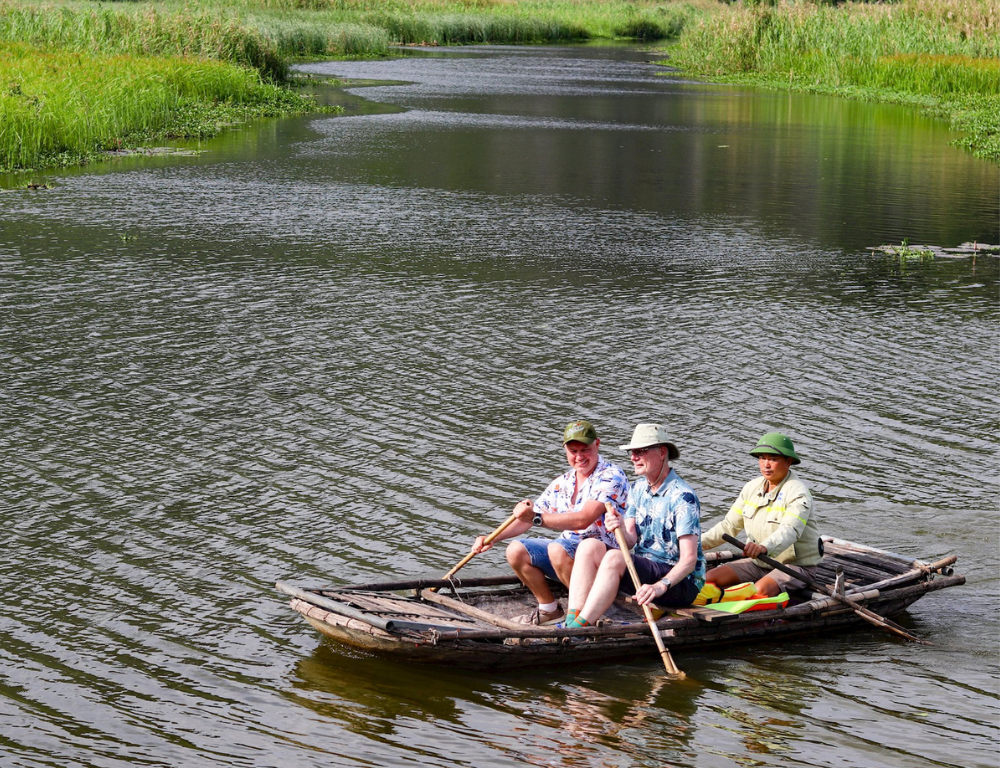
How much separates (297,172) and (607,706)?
68.5 feet

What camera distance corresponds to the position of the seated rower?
296 inches

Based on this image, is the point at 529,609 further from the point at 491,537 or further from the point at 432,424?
the point at 432,424

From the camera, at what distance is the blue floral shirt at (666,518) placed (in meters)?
7.63

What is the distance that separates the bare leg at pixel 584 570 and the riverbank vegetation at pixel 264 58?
69.5 ft

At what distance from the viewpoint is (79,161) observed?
87.7ft

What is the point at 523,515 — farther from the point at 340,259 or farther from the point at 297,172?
the point at 297,172

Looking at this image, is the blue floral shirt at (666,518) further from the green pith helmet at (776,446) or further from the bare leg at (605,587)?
the green pith helmet at (776,446)

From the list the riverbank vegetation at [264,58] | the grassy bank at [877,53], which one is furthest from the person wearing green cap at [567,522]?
the grassy bank at [877,53]

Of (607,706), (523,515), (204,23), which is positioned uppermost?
(204,23)

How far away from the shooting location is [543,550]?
7871mm

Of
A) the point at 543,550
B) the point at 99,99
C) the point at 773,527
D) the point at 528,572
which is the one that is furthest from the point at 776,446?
the point at 99,99

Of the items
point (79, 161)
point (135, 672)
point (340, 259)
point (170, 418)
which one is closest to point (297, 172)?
→ point (79, 161)

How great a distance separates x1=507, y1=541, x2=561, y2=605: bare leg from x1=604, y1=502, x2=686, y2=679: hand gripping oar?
57cm

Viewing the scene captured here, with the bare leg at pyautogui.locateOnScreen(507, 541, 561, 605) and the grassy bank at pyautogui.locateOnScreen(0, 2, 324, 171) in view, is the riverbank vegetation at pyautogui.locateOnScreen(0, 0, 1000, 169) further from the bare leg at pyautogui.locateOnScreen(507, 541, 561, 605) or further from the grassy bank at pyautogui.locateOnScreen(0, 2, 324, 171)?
the bare leg at pyautogui.locateOnScreen(507, 541, 561, 605)
